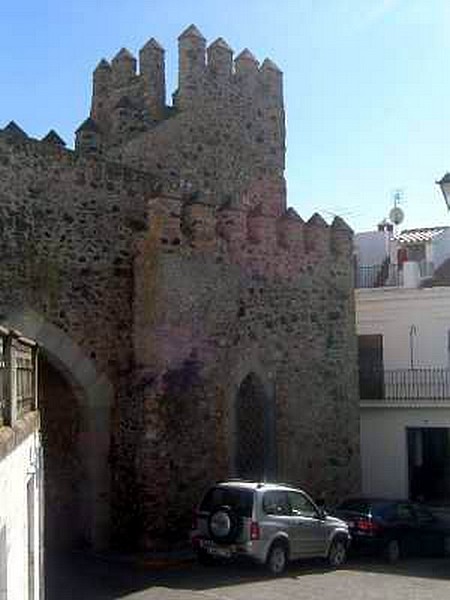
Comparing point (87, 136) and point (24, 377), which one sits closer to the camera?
point (24, 377)

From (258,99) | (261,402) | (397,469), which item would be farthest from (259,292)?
(397,469)

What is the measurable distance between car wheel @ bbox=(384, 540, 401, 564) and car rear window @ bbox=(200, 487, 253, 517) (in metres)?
3.78

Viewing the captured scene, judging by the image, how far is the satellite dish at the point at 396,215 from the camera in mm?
33594

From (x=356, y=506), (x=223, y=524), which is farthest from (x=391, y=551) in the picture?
(x=223, y=524)

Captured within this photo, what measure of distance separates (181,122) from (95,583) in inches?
395

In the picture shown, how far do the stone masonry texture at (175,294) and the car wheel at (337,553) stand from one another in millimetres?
2379

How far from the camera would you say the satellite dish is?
3359 centimetres

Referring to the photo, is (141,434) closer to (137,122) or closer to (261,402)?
(261,402)

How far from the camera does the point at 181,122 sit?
1886 centimetres

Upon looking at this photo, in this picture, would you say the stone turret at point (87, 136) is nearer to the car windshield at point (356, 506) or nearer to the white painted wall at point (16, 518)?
the car windshield at point (356, 506)

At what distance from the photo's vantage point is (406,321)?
80.9ft

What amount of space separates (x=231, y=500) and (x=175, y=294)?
3.66 m

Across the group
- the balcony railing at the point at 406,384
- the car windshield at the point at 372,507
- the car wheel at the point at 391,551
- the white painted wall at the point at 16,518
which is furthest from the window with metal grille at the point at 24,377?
the balcony railing at the point at 406,384

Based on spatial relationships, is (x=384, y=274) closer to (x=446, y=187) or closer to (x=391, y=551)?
(x=391, y=551)
